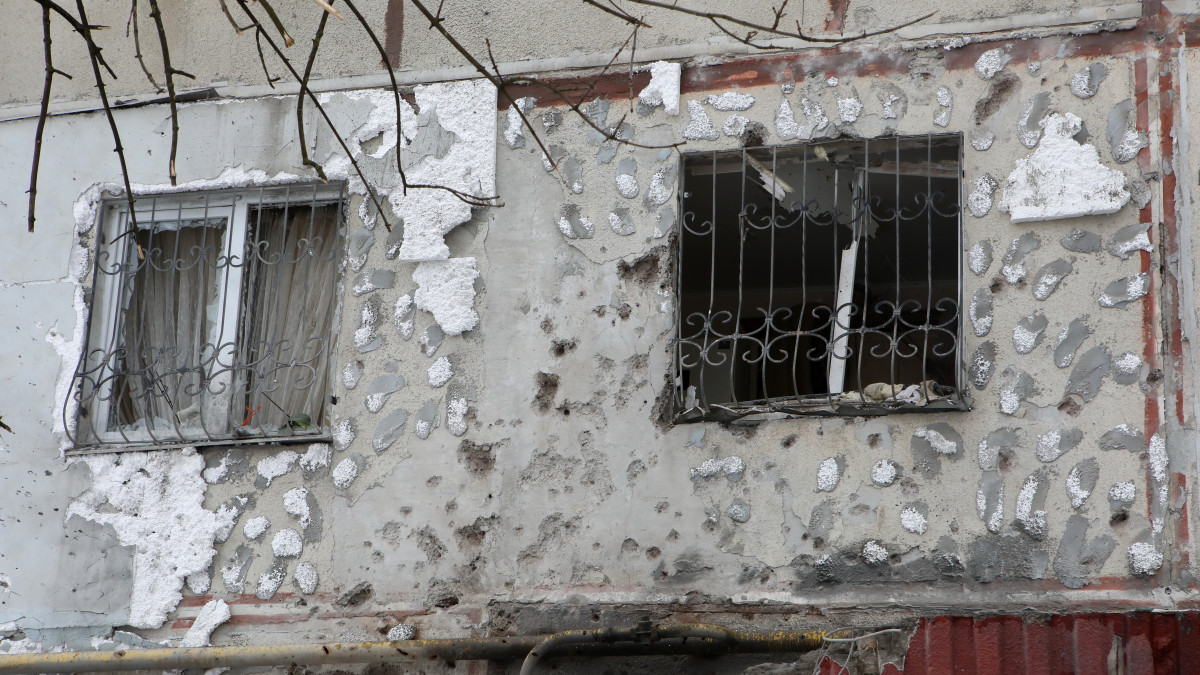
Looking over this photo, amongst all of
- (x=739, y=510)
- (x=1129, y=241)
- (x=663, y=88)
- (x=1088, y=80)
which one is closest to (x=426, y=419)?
(x=739, y=510)

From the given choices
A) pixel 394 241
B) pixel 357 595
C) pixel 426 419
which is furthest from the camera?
pixel 394 241

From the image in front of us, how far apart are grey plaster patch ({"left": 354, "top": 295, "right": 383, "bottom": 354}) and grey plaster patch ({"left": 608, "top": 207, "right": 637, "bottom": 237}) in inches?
44.5

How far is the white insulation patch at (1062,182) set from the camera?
5.07m

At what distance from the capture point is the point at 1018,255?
16.9 ft

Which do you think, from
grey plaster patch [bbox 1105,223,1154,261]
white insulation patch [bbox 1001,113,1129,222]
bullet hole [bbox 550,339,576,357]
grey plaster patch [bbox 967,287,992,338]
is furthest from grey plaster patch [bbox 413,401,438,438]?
grey plaster patch [bbox 1105,223,1154,261]

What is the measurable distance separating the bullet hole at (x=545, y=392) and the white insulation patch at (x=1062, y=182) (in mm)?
2004

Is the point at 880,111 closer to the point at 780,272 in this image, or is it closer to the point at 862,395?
the point at 862,395

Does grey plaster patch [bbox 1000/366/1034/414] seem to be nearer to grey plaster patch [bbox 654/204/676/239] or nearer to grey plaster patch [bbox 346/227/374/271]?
grey plaster patch [bbox 654/204/676/239]

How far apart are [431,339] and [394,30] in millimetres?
1535

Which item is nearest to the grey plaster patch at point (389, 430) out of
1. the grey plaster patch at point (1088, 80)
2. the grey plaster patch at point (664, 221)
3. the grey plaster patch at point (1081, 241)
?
the grey plaster patch at point (664, 221)

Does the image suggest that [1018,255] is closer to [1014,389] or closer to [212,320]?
[1014,389]

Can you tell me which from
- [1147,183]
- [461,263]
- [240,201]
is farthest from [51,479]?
[1147,183]

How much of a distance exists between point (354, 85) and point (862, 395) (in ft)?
9.15

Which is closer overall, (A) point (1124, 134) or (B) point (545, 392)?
(A) point (1124, 134)
